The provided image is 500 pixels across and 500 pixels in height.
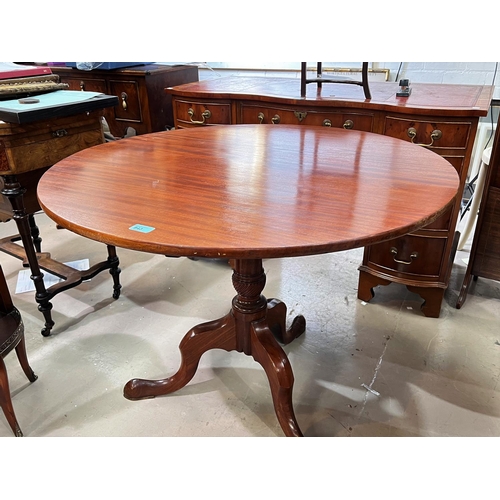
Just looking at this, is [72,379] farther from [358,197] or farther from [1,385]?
[358,197]

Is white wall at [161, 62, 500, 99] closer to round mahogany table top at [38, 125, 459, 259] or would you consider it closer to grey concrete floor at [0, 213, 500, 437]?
grey concrete floor at [0, 213, 500, 437]

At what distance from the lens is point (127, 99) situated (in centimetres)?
294

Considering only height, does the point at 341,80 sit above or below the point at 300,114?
above

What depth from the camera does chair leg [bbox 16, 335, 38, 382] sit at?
1.71m

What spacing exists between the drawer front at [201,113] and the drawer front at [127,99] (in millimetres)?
505

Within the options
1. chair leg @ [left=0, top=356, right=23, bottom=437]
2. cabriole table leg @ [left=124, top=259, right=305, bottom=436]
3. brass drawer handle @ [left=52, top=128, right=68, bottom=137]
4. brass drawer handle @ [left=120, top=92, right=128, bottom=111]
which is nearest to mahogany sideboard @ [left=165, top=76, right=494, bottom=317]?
brass drawer handle @ [left=120, top=92, right=128, bottom=111]

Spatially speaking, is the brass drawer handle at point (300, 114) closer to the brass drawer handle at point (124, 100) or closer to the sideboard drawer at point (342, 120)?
the sideboard drawer at point (342, 120)

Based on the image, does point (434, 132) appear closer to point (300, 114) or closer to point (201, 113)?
point (300, 114)

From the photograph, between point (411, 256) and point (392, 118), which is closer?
point (392, 118)

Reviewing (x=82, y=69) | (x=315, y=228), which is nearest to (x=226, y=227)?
(x=315, y=228)

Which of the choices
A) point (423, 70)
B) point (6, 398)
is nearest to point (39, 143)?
point (6, 398)

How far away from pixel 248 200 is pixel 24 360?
1192mm

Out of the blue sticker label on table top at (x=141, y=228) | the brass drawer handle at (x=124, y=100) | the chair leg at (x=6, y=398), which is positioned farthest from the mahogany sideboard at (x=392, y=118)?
the chair leg at (x=6, y=398)
